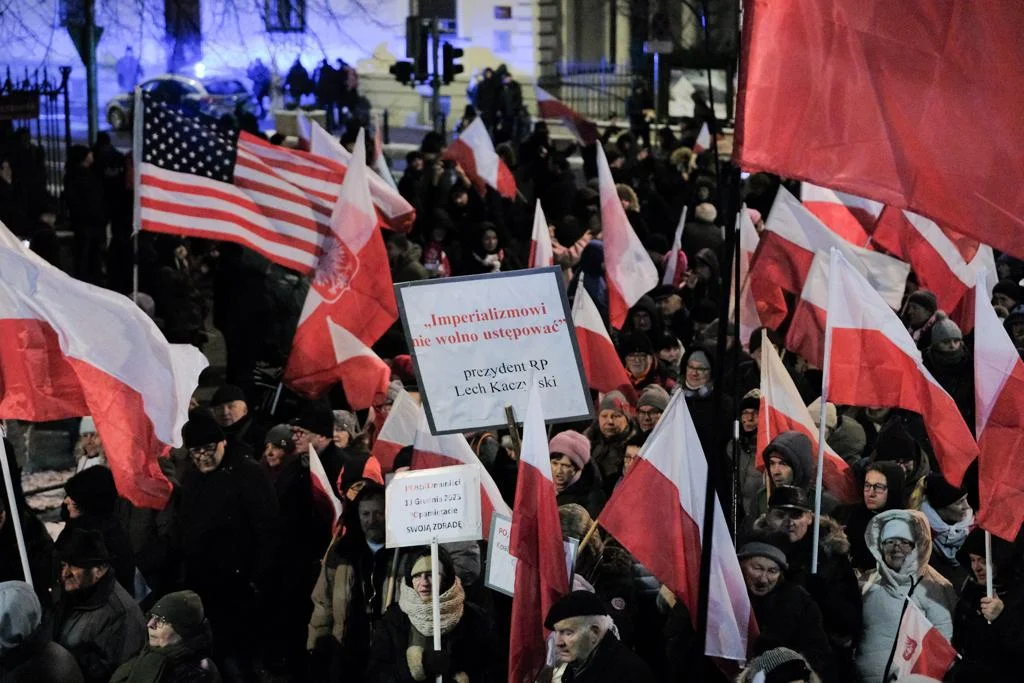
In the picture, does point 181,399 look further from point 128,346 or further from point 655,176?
point 655,176

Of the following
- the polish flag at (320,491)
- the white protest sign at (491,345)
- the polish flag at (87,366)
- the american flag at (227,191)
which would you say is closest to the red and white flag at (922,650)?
the white protest sign at (491,345)

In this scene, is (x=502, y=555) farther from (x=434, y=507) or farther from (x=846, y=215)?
(x=846, y=215)

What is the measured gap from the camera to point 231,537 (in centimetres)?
809

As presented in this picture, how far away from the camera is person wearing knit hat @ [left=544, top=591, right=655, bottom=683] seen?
587 cm

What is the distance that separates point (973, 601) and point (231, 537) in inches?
131

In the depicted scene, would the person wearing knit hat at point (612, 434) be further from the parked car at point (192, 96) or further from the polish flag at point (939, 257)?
the parked car at point (192, 96)

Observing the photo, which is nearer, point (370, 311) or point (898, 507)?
point (898, 507)

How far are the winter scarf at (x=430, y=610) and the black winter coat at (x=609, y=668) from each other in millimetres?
857

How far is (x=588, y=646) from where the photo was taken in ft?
19.3

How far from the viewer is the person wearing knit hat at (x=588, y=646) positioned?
231 inches

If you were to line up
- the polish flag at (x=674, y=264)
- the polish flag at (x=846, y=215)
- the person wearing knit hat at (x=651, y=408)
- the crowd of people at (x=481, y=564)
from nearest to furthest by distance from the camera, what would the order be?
the crowd of people at (x=481, y=564) → the person wearing knit hat at (x=651, y=408) → the polish flag at (x=846, y=215) → the polish flag at (x=674, y=264)

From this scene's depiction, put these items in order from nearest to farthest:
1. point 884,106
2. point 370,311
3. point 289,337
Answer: point 884,106, point 370,311, point 289,337

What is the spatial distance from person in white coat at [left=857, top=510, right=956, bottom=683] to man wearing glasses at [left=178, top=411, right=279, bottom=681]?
9.15 feet

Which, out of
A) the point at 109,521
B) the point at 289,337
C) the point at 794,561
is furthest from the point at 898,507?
the point at 289,337
